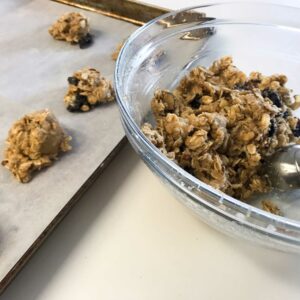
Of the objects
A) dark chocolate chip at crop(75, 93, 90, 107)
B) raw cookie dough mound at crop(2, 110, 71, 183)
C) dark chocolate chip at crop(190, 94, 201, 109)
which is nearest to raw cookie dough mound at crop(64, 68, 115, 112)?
dark chocolate chip at crop(75, 93, 90, 107)

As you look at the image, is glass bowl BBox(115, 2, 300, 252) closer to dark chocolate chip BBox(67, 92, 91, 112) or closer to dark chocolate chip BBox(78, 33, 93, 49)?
dark chocolate chip BBox(67, 92, 91, 112)

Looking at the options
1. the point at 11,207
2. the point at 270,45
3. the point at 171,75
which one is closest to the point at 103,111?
the point at 171,75

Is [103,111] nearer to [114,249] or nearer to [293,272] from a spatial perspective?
[114,249]

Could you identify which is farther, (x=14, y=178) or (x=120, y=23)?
(x=120, y=23)

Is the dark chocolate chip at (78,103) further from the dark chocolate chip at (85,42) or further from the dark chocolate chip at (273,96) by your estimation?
the dark chocolate chip at (273,96)

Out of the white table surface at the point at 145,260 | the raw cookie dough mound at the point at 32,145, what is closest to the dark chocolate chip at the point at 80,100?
the raw cookie dough mound at the point at 32,145

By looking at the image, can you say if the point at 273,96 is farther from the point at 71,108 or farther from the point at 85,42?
the point at 85,42

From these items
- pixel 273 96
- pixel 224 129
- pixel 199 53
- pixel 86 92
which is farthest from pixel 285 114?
pixel 86 92
